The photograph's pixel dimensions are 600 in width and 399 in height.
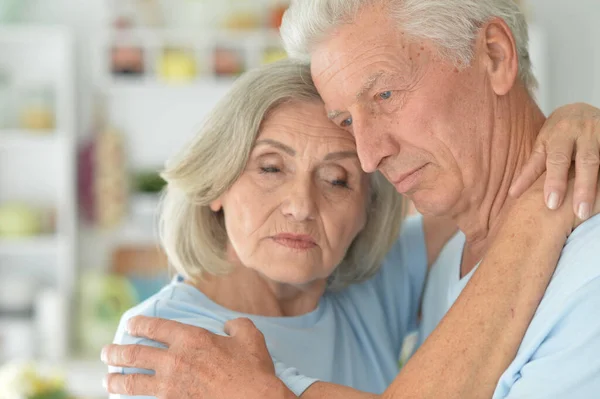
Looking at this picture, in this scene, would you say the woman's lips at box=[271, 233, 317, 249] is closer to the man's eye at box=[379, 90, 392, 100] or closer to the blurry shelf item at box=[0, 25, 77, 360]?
the man's eye at box=[379, 90, 392, 100]

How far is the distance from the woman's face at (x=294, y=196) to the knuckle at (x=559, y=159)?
421 mm

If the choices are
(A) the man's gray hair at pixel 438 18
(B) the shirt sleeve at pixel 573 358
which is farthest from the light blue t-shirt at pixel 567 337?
(A) the man's gray hair at pixel 438 18

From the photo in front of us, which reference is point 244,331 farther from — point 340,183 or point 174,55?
point 174,55

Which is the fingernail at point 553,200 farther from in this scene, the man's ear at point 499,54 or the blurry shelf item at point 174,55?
the blurry shelf item at point 174,55

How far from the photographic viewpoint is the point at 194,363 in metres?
1.29

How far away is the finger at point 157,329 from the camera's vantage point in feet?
4.36

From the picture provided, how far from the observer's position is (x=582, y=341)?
109 centimetres

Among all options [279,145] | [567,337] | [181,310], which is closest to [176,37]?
[279,145]

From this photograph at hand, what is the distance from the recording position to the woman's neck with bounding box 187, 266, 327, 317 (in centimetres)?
158

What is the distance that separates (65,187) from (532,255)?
3962 mm

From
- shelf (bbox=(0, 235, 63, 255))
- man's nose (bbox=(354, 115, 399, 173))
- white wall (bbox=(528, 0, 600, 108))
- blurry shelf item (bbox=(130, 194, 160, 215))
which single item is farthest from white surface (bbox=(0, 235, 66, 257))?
man's nose (bbox=(354, 115, 399, 173))

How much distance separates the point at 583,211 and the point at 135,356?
74 cm

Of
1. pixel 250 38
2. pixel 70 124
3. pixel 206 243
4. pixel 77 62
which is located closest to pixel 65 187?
pixel 70 124

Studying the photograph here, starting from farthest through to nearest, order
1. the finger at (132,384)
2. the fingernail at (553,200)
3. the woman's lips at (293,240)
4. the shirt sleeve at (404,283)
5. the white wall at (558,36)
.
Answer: the white wall at (558,36) < the shirt sleeve at (404,283) < the woman's lips at (293,240) < the finger at (132,384) < the fingernail at (553,200)
